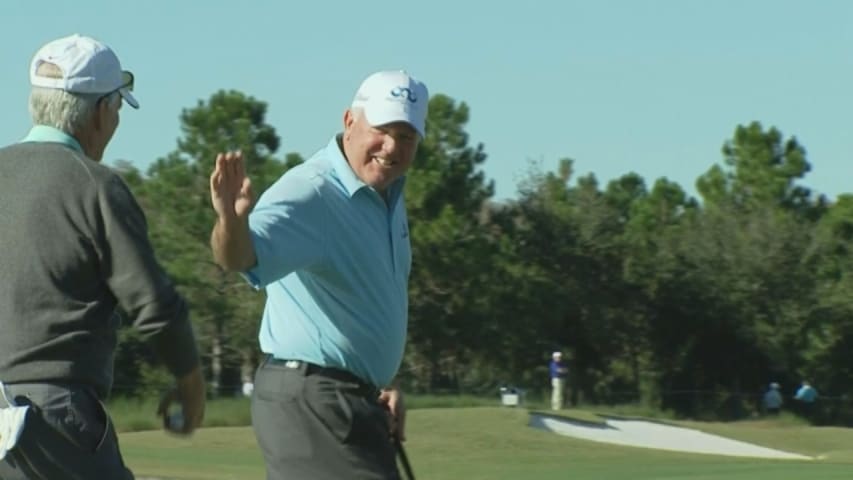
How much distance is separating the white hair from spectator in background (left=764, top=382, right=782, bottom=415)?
5148cm

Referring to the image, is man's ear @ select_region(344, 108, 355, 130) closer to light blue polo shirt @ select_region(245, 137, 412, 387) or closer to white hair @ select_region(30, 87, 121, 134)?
light blue polo shirt @ select_region(245, 137, 412, 387)

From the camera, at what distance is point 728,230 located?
2549 inches

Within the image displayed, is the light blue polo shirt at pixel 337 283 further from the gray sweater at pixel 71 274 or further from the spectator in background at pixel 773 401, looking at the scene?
the spectator in background at pixel 773 401

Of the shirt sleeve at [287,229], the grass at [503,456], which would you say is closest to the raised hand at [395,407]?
the shirt sleeve at [287,229]

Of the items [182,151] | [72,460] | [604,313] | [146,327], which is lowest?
[72,460]

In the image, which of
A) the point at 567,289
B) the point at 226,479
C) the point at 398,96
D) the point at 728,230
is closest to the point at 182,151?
the point at 567,289

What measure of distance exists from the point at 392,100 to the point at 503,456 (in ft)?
57.3

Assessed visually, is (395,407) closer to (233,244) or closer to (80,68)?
(233,244)

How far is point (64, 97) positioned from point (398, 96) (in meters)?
1.44

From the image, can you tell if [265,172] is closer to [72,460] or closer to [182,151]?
[182,151]

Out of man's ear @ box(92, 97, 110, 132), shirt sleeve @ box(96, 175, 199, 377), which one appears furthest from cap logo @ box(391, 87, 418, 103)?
shirt sleeve @ box(96, 175, 199, 377)

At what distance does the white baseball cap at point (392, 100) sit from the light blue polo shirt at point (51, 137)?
1.39 meters

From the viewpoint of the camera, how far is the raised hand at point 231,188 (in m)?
5.34

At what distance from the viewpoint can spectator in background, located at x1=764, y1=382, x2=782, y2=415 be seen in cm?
5550
